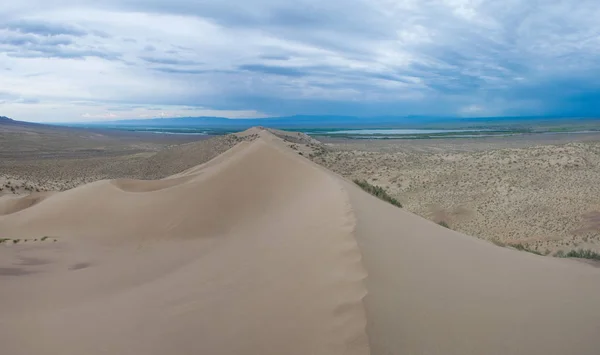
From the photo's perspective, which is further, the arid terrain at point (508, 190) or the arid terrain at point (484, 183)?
the arid terrain at point (484, 183)

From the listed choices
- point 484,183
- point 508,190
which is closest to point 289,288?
point 508,190

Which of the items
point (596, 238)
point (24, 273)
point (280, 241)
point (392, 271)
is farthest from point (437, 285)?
point (596, 238)

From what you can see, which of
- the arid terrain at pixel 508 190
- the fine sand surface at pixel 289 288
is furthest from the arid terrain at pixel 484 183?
the fine sand surface at pixel 289 288

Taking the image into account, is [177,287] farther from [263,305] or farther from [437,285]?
[437,285]

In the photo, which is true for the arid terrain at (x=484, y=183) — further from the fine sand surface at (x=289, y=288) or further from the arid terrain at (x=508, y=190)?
the fine sand surface at (x=289, y=288)

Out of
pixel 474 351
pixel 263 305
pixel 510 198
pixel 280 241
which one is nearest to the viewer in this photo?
pixel 474 351

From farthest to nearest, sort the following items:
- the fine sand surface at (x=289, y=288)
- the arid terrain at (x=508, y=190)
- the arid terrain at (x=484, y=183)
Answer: the arid terrain at (x=484, y=183) → the arid terrain at (x=508, y=190) → the fine sand surface at (x=289, y=288)

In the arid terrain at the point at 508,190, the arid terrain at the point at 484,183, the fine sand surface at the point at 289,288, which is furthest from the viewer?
the arid terrain at the point at 484,183

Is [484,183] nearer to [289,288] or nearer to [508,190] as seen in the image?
[508,190]

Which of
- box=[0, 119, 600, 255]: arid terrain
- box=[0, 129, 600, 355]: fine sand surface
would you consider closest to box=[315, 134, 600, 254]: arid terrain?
box=[0, 119, 600, 255]: arid terrain
